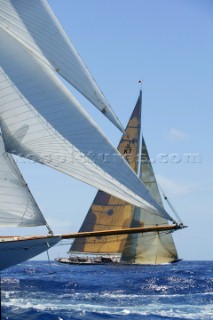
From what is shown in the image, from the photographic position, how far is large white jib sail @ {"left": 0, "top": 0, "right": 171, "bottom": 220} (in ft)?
78.2

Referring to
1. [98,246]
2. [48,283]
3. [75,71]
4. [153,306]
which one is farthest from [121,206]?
[75,71]

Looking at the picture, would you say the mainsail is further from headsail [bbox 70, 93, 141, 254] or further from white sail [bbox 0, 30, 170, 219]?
white sail [bbox 0, 30, 170, 219]

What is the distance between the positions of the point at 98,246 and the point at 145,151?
11.2 metres

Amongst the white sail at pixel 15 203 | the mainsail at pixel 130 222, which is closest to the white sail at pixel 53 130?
the white sail at pixel 15 203

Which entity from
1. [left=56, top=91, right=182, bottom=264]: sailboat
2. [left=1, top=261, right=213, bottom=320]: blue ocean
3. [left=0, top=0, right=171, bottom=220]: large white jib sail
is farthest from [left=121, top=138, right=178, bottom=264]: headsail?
[left=0, top=0, right=171, bottom=220]: large white jib sail

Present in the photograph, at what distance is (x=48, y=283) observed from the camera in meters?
39.0

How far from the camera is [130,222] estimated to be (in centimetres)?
6025

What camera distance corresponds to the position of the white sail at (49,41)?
2458 cm

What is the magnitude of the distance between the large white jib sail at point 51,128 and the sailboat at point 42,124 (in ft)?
0.12

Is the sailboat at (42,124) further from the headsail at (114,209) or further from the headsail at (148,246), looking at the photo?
the headsail at (148,246)

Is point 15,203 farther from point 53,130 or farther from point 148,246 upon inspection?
point 148,246

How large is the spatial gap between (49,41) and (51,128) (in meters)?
3.85

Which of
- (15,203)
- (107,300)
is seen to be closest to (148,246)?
(107,300)

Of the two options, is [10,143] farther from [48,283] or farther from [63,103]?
[48,283]
